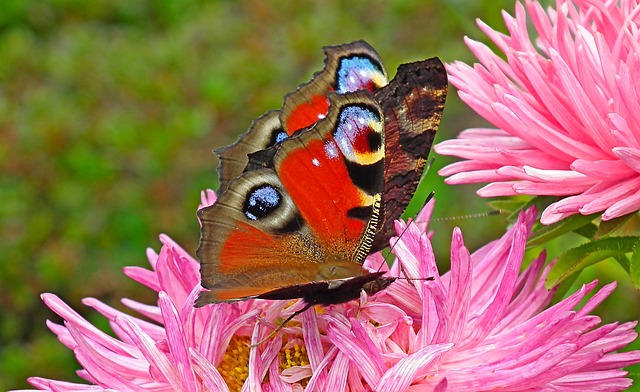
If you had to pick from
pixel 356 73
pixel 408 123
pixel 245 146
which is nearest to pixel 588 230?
pixel 408 123

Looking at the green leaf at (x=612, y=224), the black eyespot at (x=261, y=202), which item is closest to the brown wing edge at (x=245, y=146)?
the black eyespot at (x=261, y=202)

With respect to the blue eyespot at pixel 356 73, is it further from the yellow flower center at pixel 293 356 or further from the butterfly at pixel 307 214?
the yellow flower center at pixel 293 356

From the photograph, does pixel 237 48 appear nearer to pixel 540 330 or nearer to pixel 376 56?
pixel 376 56

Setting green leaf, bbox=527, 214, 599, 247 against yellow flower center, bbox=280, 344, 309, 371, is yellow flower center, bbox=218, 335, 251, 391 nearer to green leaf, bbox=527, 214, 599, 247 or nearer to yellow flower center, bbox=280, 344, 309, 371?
yellow flower center, bbox=280, 344, 309, 371

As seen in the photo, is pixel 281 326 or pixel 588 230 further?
pixel 588 230

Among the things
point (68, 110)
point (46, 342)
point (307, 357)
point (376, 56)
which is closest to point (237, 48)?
point (68, 110)

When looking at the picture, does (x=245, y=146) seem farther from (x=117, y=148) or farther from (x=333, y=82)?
(x=117, y=148)

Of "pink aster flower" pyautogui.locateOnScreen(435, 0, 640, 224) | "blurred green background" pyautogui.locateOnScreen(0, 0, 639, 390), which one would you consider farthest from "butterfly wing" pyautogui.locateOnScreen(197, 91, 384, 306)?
"blurred green background" pyautogui.locateOnScreen(0, 0, 639, 390)

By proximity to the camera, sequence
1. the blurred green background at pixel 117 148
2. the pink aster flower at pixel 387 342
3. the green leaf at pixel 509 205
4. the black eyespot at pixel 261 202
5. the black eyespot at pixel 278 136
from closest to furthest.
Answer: the pink aster flower at pixel 387 342, the black eyespot at pixel 261 202, the black eyespot at pixel 278 136, the green leaf at pixel 509 205, the blurred green background at pixel 117 148
